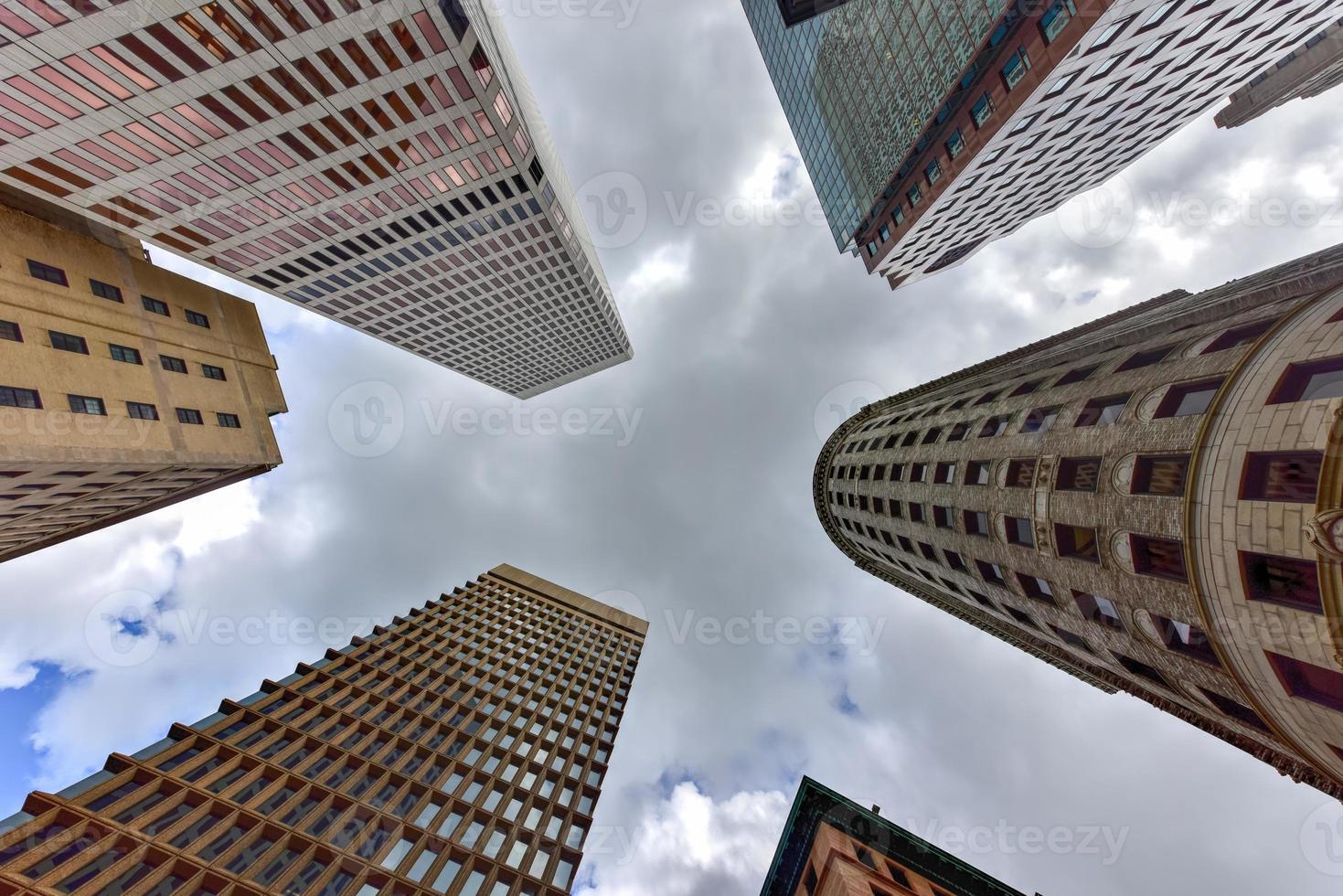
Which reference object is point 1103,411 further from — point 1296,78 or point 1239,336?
point 1296,78

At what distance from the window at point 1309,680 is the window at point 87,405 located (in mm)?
50247

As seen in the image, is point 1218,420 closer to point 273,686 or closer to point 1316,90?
point 273,686

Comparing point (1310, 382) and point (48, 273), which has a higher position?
point (48, 273)

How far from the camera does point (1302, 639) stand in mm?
12203

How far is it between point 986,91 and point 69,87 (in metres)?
58.1

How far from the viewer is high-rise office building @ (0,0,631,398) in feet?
76.0

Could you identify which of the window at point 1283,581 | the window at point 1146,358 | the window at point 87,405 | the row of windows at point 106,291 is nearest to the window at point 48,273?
the row of windows at point 106,291

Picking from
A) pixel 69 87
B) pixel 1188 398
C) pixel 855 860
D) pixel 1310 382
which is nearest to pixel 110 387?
pixel 69 87

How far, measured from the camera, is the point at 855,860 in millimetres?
27328

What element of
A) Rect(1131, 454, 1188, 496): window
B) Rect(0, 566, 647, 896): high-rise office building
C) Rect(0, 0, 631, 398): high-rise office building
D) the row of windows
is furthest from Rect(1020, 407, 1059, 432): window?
the row of windows

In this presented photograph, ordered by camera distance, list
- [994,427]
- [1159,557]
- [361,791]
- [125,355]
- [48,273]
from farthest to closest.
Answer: [361,791]
[125,355]
[48,273]
[994,427]
[1159,557]

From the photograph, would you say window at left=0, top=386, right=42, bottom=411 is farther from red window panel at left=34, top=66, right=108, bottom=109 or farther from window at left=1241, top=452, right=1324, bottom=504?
window at left=1241, top=452, right=1324, bottom=504

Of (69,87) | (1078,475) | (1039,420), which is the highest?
(69,87)

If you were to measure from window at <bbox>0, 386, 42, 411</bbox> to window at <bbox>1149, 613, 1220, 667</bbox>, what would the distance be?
4925cm
